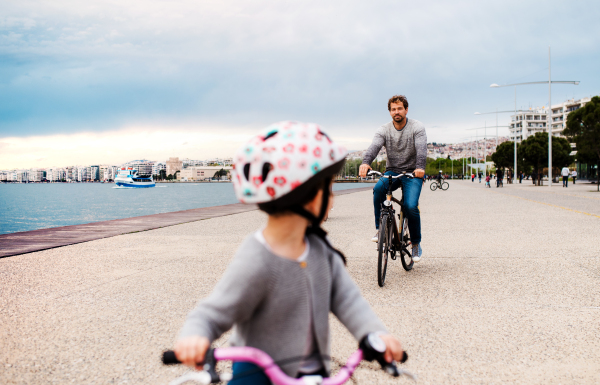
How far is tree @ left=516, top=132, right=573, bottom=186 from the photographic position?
48844 mm

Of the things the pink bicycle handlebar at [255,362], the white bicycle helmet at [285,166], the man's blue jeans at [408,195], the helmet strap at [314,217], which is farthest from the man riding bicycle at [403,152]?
the pink bicycle handlebar at [255,362]

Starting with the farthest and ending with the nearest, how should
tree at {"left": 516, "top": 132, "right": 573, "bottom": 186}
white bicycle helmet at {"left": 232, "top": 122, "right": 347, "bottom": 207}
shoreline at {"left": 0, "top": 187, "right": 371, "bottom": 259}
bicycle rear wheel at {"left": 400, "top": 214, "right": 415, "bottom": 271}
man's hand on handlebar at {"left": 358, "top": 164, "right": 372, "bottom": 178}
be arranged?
tree at {"left": 516, "top": 132, "right": 573, "bottom": 186}, shoreline at {"left": 0, "top": 187, "right": 371, "bottom": 259}, bicycle rear wheel at {"left": 400, "top": 214, "right": 415, "bottom": 271}, man's hand on handlebar at {"left": 358, "top": 164, "right": 372, "bottom": 178}, white bicycle helmet at {"left": 232, "top": 122, "right": 347, "bottom": 207}

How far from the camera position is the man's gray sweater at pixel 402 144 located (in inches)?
210

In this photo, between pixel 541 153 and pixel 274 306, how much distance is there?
52992mm

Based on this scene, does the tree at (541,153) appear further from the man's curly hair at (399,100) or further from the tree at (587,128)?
the man's curly hair at (399,100)

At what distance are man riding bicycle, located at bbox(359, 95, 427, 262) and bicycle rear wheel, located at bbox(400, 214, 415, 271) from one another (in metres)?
0.11

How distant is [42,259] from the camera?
6801mm

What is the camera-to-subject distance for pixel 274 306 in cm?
140

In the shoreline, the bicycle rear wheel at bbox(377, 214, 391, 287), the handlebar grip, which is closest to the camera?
the handlebar grip

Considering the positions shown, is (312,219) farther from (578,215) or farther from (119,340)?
(578,215)

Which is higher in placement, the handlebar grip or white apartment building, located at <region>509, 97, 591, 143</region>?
white apartment building, located at <region>509, 97, 591, 143</region>

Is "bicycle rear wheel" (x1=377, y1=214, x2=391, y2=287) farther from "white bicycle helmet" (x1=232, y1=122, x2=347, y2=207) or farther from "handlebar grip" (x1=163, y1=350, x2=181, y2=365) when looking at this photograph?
"handlebar grip" (x1=163, y1=350, x2=181, y2=365)

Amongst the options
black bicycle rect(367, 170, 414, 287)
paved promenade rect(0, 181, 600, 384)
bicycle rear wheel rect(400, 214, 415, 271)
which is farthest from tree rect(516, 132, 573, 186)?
black bicycle rect(367, 170, 414, 287)

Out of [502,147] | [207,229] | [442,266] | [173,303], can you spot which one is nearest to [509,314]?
[442,266]
